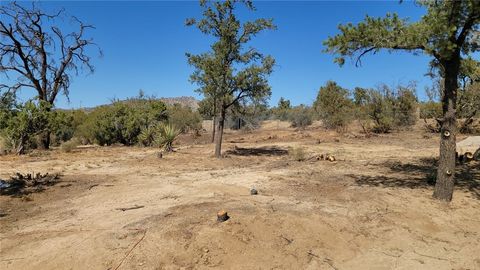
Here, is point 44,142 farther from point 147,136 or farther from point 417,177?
point 417,177

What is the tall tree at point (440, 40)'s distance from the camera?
6.71 m

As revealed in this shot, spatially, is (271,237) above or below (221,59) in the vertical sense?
below

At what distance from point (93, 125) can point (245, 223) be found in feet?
66.9

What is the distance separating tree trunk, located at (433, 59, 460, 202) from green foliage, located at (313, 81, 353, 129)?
67.1 feet

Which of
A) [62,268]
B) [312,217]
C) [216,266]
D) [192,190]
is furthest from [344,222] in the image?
[62,268]

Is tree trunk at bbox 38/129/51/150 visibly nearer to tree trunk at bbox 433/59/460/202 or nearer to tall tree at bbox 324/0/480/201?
tall tree at bbox 324/0/480/201

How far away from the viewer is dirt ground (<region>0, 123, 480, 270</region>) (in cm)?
507

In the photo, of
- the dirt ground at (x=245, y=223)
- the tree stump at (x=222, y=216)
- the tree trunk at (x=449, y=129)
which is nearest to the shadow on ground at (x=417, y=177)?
the dirt ground at (x=245, y=223)

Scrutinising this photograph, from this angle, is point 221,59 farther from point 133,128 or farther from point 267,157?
point 133,128

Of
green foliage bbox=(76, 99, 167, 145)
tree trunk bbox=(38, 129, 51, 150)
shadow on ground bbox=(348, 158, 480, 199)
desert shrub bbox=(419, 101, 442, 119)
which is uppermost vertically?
desert shrub bbox=(419, 101, 442, 119)

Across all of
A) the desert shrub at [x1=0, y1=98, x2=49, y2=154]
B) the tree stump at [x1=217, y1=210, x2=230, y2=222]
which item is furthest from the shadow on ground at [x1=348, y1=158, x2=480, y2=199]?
the desert shrub at [x1=0, y1=98, x2=49, y2=154]

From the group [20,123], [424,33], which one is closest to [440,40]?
[424,33]

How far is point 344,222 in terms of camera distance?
6402 mm

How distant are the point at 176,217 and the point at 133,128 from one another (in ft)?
58.4
